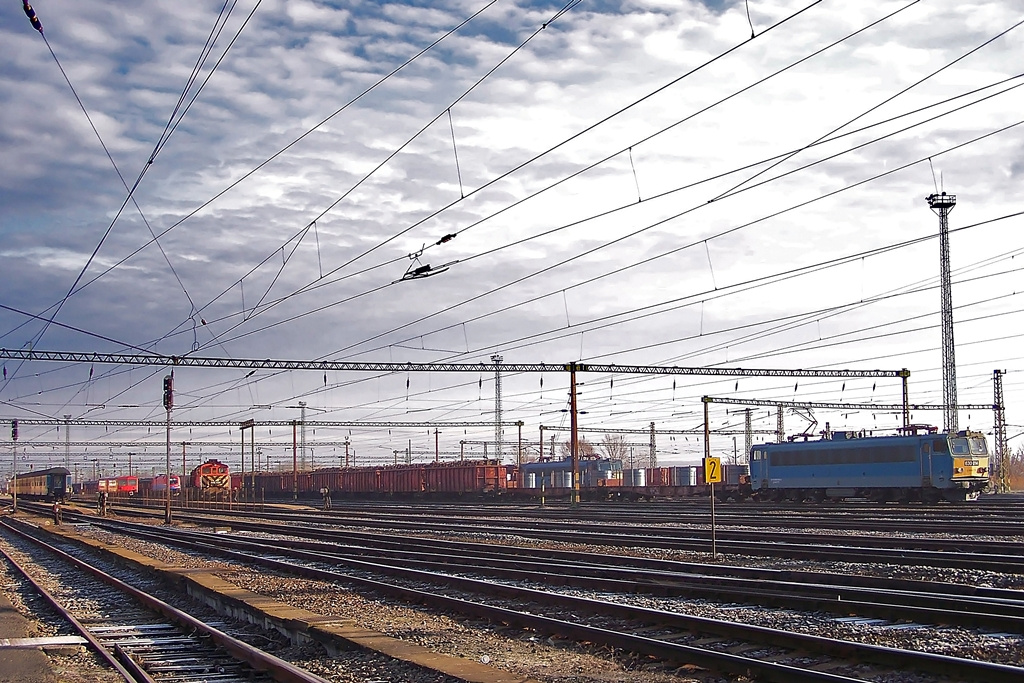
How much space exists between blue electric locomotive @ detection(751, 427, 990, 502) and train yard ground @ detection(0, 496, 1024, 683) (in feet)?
37.6

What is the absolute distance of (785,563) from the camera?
20.0 metres

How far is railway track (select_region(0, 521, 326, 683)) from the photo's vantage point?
36.6 feet

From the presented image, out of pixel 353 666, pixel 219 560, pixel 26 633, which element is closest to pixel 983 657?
pixel 353 666

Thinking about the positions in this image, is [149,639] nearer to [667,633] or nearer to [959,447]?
[667,633]

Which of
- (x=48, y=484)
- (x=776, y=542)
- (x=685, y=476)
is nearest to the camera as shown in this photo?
(x=776, y=542)

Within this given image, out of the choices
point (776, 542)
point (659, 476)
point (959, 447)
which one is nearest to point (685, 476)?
point (659, 476)

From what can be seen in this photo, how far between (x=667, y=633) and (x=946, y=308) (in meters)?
37.3

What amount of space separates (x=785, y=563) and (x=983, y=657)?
949 cm

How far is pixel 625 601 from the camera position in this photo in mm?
15656

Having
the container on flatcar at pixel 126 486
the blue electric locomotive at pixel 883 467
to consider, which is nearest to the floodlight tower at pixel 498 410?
the blue electric locomotive at pixel 883 467

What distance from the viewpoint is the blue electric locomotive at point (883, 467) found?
42.0m

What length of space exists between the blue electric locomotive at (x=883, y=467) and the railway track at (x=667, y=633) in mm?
26023

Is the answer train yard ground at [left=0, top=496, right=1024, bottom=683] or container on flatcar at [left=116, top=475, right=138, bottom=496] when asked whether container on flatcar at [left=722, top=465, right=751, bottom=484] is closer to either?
train yard ground at [left=0, top=496, right=1024, bottom=683]

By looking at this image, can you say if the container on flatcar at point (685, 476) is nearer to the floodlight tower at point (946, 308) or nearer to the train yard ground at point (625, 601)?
the floodlight tower at point (946, 308)
